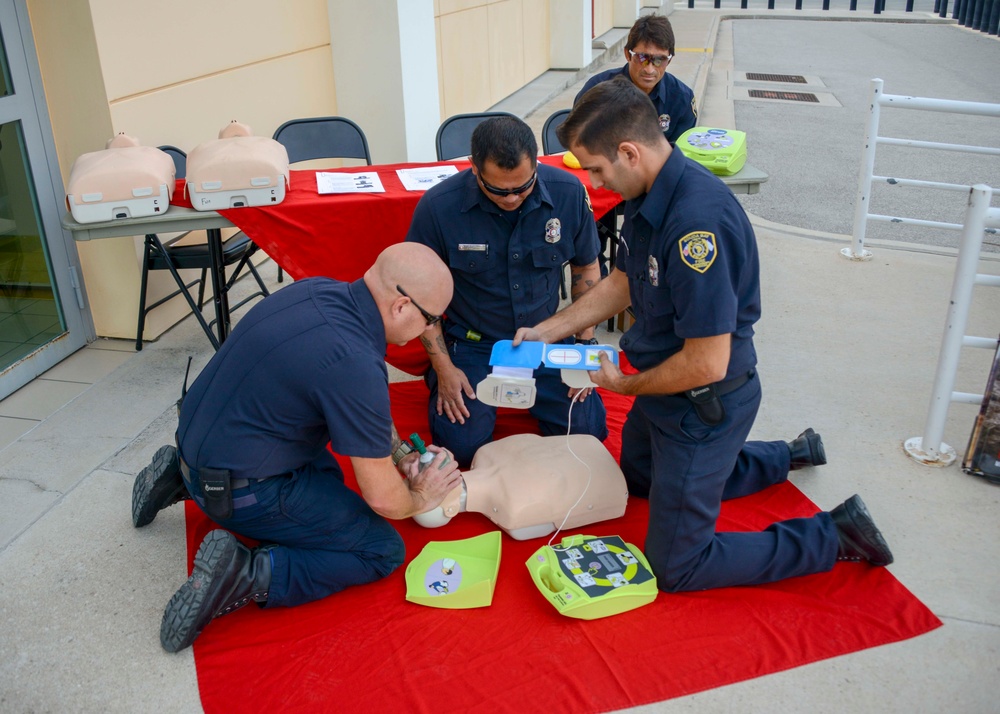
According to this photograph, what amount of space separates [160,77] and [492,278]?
2.34 meters

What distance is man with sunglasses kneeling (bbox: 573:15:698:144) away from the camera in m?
4.59

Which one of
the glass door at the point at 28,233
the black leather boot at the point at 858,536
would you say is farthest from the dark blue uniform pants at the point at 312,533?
the glass door at the point at 28,233

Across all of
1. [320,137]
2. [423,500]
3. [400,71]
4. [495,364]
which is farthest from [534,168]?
[400,71]

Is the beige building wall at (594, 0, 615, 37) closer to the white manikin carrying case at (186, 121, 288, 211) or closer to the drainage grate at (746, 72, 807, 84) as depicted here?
the drainage grate at (746, 72, 807, 84)

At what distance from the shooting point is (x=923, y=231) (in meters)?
6.61

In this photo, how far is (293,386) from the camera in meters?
2.46

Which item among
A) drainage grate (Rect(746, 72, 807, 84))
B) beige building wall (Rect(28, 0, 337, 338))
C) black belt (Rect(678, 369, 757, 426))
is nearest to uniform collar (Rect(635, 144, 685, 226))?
black belt (Rect(678, 369, 757, 426))

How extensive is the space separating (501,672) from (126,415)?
7.69 feet

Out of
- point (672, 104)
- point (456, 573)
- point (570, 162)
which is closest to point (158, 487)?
point (456, 573)

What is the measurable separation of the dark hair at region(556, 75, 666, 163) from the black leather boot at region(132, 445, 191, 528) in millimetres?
1807

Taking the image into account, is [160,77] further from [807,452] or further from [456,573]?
[807,452]

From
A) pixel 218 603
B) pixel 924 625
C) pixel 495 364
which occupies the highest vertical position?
pixel 495 364

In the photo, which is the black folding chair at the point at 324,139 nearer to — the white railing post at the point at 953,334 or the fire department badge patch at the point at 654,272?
the fire department badge patch at the point at 654,272

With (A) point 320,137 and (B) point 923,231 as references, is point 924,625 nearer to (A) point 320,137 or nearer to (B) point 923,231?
(A) point 320,137
